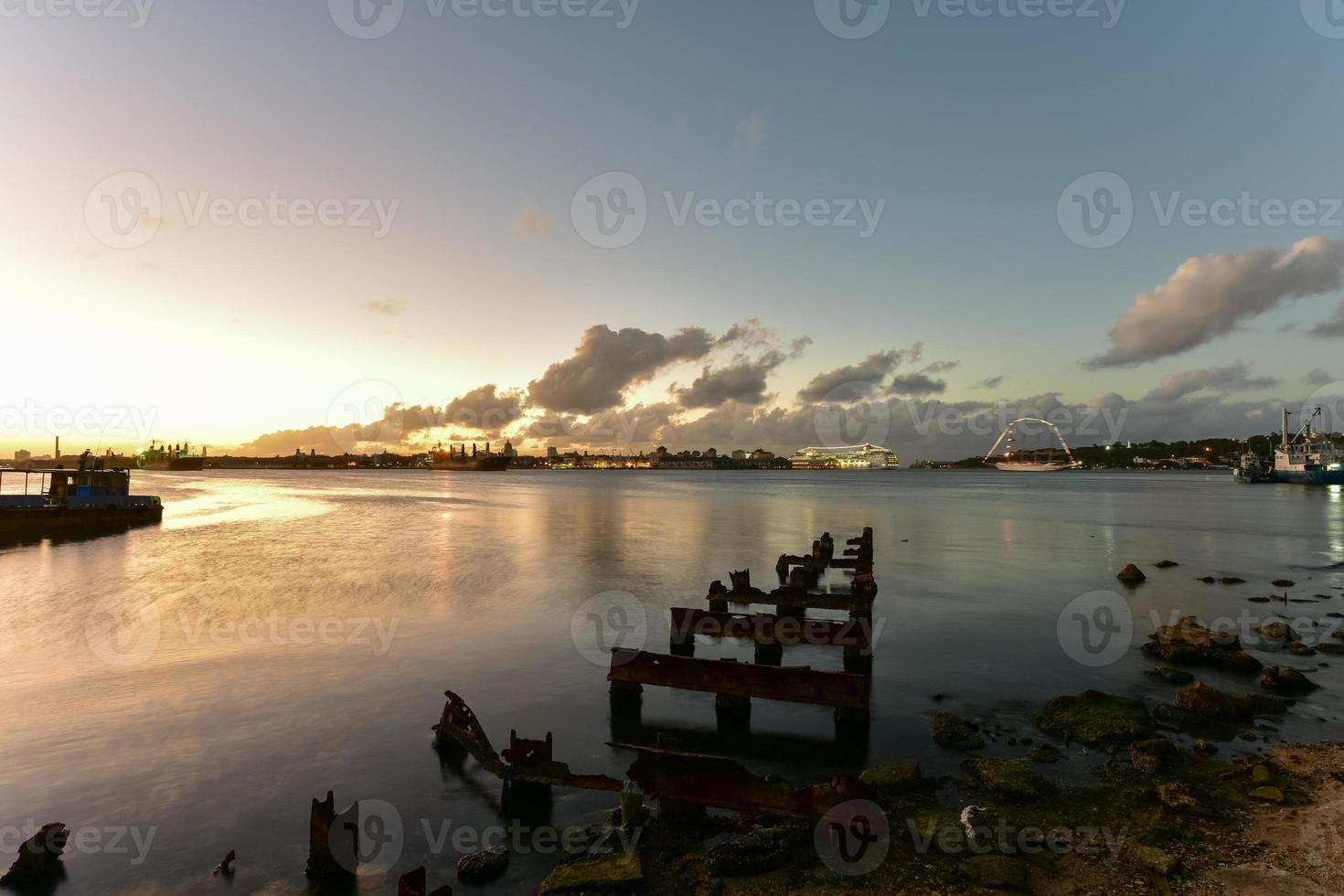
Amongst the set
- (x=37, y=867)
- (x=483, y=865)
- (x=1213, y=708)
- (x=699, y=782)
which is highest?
(x=699, y=782)

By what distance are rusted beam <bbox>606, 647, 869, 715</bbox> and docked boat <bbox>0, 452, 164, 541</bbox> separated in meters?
57.1

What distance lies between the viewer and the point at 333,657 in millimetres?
17734

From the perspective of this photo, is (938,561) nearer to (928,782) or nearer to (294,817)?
(928,782)

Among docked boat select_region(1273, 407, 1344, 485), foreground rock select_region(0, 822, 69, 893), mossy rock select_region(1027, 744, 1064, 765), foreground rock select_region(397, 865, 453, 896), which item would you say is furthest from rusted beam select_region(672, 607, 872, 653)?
docked boat select_region(1273, 407, 1344, 485)

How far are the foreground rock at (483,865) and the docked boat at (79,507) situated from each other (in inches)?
2265

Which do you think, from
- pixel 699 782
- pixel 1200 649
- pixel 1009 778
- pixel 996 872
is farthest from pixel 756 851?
pixel 1200 649

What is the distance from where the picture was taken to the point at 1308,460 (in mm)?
120312

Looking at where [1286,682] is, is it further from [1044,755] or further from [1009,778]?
[1009,778]

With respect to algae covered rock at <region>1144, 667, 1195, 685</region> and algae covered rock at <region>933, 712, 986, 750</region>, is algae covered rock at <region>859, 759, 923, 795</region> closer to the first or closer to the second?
algae covered rock at <region>933, 712, 986, 750</region>

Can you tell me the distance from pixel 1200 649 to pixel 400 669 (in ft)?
67.2

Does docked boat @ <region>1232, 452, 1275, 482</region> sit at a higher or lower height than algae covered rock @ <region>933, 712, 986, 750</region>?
higher

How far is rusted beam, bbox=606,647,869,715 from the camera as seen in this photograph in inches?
423

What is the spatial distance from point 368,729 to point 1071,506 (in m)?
93.2

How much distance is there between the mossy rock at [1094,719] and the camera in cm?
1091
